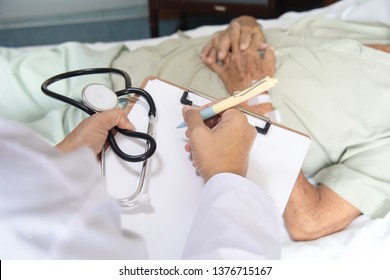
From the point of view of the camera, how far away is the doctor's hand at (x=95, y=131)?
Answer: 0.75 meters

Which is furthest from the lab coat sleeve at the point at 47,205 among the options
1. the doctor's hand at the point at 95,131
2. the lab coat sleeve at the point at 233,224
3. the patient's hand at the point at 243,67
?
the patient's hand at the point at 243,67

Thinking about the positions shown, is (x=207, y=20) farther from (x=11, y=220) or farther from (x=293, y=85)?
(x=11, y=220)

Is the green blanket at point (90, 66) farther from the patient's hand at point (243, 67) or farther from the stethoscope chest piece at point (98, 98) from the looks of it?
the stethoscope chest piece at point (98, 98)

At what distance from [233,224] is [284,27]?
110 centimetres

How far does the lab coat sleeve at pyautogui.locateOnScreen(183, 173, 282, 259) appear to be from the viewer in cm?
59

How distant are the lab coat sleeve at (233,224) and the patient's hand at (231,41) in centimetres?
63

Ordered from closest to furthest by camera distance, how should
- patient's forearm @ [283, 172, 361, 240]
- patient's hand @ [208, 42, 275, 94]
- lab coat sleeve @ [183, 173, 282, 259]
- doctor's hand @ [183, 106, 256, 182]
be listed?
lab coat sleeve @ [183, 173, 282, 259] < doctor's hand @ [183, 106, 256, 182] < patient's forearm @ [283, 172, 361, 240] < patient's hand @ [208, 42, 275, 94]

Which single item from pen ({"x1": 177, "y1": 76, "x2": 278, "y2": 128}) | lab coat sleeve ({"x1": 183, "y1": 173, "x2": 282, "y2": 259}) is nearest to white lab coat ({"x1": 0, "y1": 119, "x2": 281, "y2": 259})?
lab coat sleeve ({"x1": 183, "y1": 173, "x2": 282, "y2": 259})

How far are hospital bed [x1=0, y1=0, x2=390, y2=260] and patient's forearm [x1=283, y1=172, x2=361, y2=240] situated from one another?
0.03 m

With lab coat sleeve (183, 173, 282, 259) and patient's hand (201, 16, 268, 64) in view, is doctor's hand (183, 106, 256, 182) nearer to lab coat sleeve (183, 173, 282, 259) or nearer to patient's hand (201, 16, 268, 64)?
lab coat sleeve (183, 173, 282, 259)

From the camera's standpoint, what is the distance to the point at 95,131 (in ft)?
2.46

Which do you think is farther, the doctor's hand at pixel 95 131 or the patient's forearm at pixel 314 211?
the patient's forearm at pixel 314 211

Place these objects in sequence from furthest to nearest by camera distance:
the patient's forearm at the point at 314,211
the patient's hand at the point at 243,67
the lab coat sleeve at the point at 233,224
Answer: the patient's hand at the point at 243,67 → the patient's forearm at the point at 314,211 → the lab coat sleeve at the point at 233,224

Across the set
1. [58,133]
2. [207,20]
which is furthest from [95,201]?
[207,20]
